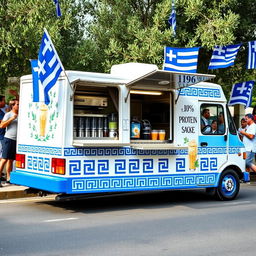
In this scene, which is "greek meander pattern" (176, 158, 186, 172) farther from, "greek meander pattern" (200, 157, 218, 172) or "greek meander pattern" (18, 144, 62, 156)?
"greek meander pattern" (18, 144, 62, 156)

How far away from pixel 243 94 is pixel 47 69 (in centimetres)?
679

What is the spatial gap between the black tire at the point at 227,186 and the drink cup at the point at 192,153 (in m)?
0.80

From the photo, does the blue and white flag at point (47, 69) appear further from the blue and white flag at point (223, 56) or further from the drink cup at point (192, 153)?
the blue and white flag at point (223, 56)

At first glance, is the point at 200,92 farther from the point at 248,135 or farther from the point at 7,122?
the point at 7,122

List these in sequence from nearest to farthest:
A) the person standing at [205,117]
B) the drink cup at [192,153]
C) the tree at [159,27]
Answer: the drink cup at [192,153]
the person standing at [205,117]
the tree at [159,27]

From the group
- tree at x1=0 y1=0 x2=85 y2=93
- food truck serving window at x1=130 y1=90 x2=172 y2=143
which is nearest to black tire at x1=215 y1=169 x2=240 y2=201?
food truck serving window at x1=130 y1=90 x2=172 y2=143

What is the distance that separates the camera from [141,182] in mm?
9477

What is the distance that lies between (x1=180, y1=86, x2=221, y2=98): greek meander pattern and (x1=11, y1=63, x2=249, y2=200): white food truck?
0.8 inches

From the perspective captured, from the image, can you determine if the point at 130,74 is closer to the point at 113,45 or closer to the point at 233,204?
the point at 233,204

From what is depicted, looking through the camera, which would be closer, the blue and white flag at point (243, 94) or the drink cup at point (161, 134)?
the drink cup at point (161, 134)

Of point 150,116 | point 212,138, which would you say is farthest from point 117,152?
point 212,138

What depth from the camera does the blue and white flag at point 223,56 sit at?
14.2 m

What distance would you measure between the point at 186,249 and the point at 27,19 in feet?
29.7

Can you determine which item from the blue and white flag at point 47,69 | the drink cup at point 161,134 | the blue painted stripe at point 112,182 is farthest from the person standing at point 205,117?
the blue and white flag at point 47,69
